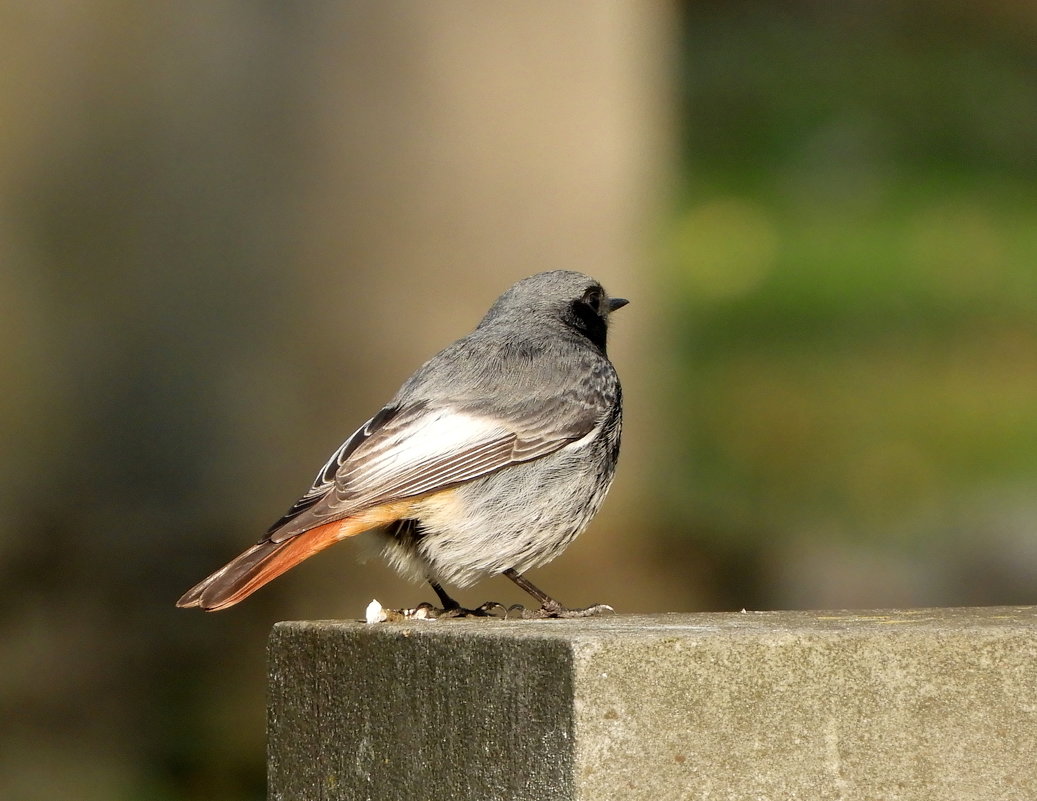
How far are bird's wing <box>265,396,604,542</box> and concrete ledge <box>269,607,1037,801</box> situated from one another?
886mm

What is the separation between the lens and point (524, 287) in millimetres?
4906

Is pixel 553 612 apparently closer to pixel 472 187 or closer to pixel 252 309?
pixel 252 309

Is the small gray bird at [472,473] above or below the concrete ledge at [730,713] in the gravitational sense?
above

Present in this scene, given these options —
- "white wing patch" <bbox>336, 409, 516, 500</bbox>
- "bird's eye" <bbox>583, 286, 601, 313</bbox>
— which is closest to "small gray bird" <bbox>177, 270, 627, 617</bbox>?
"white wing patch" <bbox>336, 409, 516, 500</bbox>

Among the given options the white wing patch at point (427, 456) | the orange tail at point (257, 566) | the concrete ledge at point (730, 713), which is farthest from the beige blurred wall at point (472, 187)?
the concrete ledge at point (730, 713)

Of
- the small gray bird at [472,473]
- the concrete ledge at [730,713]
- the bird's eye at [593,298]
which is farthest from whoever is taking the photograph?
the bird's eye at [593,298]

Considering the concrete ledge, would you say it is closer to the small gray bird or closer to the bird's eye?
the small gray bird

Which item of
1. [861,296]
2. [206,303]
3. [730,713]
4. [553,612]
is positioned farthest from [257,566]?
[861,296]

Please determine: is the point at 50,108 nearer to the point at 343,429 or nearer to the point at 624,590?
the point at 343,429

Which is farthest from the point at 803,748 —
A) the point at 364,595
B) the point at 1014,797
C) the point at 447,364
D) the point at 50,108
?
the point at 50,108

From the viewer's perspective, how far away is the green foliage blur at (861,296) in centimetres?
1098

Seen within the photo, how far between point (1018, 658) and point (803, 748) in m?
0.44

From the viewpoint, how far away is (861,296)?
703 inches

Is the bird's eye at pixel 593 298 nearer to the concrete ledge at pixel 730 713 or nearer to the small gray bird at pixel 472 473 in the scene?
the small gray bird at pixel 472 473
